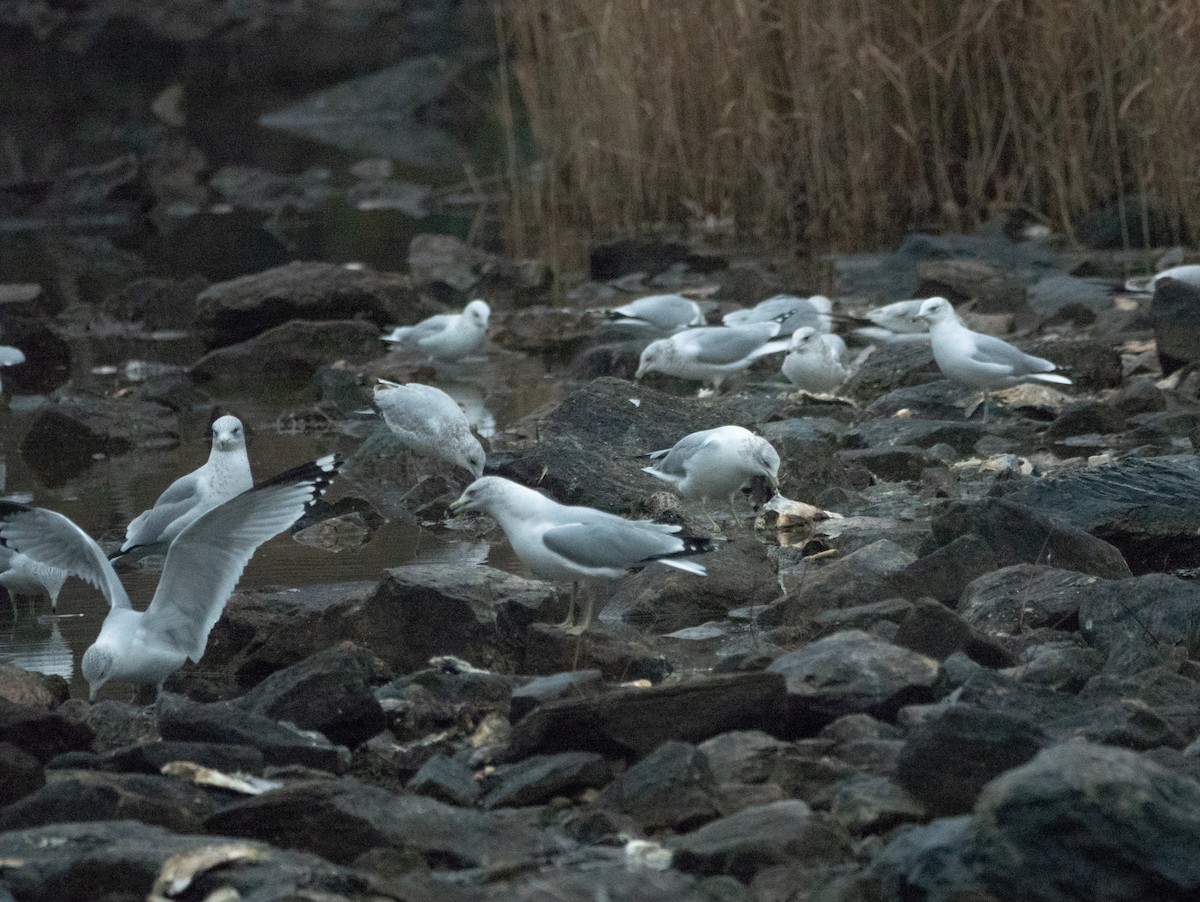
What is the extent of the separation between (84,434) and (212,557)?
420 centimetres

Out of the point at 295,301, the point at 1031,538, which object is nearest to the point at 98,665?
the point at 1031,538

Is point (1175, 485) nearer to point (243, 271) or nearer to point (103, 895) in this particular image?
point (103, 895)

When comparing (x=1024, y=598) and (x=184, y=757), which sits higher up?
(x=184, y=757)

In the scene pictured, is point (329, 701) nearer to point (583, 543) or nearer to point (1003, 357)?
point (583, 543)

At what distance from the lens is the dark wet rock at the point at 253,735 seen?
4359 mm

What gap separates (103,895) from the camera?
11.9 feet

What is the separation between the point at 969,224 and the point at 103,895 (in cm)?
1120

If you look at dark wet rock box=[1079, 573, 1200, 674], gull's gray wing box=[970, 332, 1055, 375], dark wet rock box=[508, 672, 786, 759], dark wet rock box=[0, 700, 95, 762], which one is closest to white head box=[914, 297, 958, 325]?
gull's gray wing box=[970, 332, 1055, 375]

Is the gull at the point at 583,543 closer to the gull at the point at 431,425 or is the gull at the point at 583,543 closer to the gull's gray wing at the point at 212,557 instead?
the gull's gray wing at the point at 212,557

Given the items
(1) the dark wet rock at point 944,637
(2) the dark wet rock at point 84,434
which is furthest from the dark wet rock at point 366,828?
Answer: (2) the dark wet rock at point 84,434

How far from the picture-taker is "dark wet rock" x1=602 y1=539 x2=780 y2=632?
19.0ft

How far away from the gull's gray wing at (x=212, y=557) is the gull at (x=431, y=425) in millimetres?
2063

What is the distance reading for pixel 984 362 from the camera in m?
8.27

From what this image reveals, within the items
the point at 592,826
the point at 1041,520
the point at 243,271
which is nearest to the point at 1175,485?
the point at 1041,520
